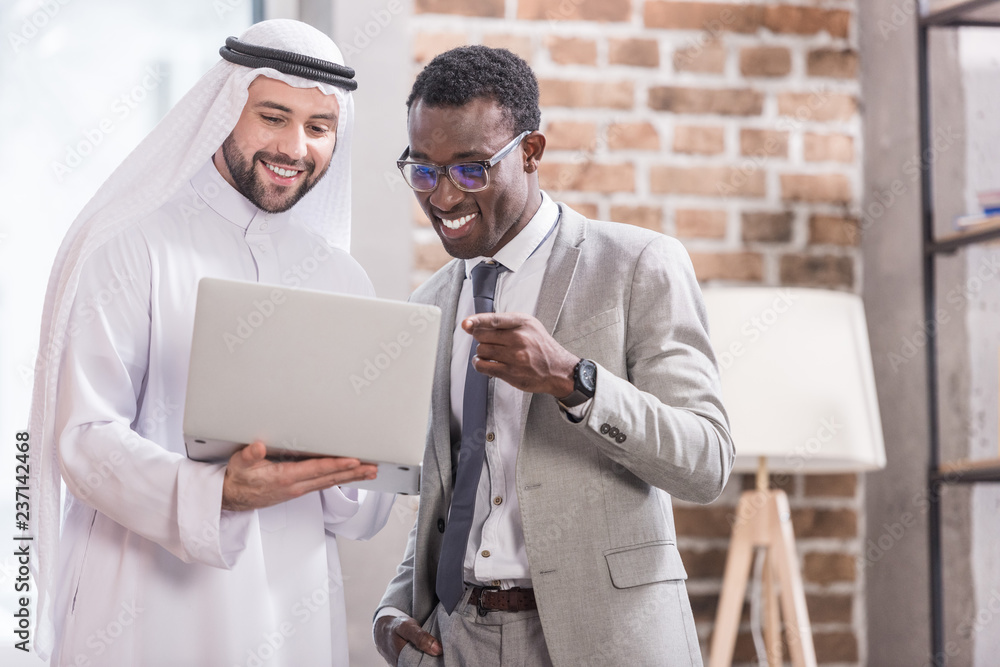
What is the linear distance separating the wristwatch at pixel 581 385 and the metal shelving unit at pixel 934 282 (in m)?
1.36

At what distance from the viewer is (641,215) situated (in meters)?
2.79

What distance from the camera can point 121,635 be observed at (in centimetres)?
170

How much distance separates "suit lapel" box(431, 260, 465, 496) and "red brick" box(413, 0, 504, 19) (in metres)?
1.00

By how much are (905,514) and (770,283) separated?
72cm

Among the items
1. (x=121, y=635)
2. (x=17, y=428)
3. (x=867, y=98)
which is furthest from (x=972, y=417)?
(x=17, y=428)

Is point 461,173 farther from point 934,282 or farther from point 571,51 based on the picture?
point 934,282

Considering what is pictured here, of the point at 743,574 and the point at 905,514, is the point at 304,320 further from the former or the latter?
the point at 905,514

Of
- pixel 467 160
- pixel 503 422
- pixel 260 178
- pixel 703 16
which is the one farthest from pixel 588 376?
pixel 703 16

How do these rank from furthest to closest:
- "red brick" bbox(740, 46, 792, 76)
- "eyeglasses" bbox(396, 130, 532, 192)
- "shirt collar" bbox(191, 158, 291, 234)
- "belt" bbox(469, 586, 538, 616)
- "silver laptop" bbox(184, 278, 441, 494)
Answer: "red brick" bbox(740, 46, 792, 76)
"shirt collar" bbox(191, 158, 291, 234)
"eyeglasses" bbox(396, 130, 532, 192)
"belt" bbox(469, 586, 538, 616)
"silver laptop" bbox(184, 278, 441, 494)

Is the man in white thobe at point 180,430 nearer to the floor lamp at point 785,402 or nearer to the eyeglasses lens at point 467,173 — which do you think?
the eyeglasses lens at point 467,173

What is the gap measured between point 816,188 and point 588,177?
67cm

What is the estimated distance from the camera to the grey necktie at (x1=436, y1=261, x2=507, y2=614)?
1750 millimetres

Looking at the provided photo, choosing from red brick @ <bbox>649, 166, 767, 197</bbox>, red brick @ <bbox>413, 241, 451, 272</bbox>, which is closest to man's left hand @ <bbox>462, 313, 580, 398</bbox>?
red brick @ <bbox>413, 241, 451, 272</bbox>

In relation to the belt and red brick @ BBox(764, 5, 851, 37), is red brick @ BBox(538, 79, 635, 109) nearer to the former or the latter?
red brick @ BBox(764, 5, 851, 37)
